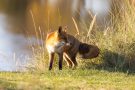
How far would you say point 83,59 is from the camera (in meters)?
10.9

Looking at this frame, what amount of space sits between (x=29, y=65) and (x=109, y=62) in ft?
6.89

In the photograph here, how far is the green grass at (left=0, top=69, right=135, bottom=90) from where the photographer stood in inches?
302

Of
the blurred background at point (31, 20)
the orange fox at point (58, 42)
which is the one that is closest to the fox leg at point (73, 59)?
the orange fox at point (58, 42)

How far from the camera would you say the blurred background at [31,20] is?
567 inches

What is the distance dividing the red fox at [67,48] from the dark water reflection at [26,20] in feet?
6.22

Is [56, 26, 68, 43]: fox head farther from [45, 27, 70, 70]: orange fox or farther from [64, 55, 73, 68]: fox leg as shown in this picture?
[64, 55, 73, 68]: fox leg

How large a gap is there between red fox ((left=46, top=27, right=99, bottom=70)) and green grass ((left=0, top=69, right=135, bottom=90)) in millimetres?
552

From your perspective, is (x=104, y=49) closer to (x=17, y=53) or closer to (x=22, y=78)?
(x=22, y=78)

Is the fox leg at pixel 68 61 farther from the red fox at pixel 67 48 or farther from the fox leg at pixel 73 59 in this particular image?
the fox leg at pixel 73 59

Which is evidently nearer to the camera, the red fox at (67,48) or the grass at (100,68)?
the grass at (100,68)

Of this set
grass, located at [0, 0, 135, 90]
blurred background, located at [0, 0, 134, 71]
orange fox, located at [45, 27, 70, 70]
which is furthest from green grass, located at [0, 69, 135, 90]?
blurred background, located at [0, 0, 134, 71]

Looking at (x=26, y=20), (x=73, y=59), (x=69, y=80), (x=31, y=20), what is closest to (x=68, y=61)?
(x=73, y=59)

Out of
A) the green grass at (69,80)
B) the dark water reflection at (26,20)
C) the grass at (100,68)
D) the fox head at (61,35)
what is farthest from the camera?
the dark water reflection at (26,20)

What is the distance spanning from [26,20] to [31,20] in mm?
243
